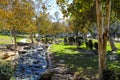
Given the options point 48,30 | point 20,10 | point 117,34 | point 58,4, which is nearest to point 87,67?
point 58,4

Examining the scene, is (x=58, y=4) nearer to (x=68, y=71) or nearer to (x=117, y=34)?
(x=68, y=71)

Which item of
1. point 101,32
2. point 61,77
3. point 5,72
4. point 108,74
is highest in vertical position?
point 101,32

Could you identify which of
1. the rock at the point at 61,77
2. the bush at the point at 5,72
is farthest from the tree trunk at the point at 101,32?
the bush at the point at 5,72

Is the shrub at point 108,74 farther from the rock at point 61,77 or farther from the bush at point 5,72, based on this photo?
the bush at point 5,72

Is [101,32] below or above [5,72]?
above

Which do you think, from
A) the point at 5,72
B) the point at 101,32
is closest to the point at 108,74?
the point at 101,32

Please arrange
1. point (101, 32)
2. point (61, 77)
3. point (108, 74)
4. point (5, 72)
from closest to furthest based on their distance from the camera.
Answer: point (108, 74) < point (5, 72) < point (101, 32) < point (61, 77)

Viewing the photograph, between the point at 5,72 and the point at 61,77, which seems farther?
the point at 61,77

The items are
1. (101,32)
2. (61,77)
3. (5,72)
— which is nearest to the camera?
(5,72)

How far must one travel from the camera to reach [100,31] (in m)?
17.0

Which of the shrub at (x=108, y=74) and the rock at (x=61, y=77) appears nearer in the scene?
the shrub at (x=108, y=74)

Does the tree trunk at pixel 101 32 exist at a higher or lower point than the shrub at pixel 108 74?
higher

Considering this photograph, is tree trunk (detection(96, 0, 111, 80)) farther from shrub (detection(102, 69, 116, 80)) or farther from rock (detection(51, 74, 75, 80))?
rock (detection(51, 74, 75, 80))

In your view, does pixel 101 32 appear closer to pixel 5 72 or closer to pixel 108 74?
pixel 108 74
